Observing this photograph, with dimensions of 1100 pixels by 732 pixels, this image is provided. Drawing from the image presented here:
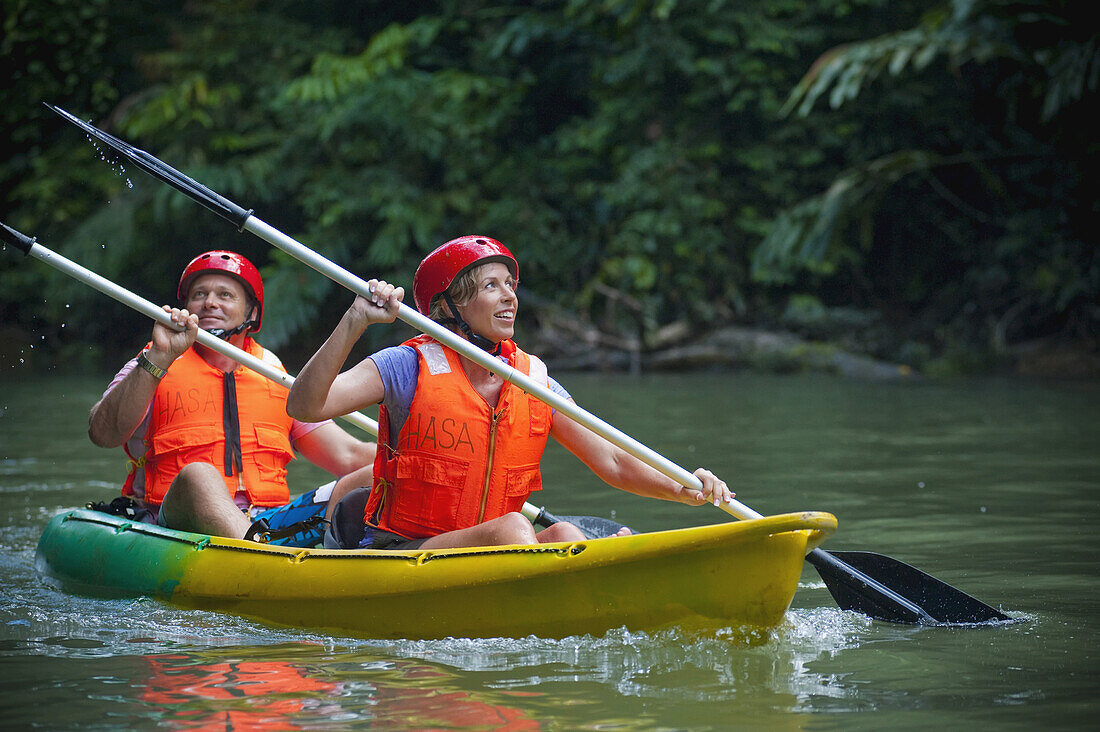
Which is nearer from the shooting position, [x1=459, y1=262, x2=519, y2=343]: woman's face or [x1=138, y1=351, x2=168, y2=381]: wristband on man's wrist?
[x1=459, y1=262, x2=519, y2=343]: woman's face

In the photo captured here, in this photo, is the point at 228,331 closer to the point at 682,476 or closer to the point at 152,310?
the point at 152,310

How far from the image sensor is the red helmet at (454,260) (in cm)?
321

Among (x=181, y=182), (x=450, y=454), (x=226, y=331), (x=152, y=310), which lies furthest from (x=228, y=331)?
(x=450, y=454)

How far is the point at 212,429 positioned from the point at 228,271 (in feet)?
1.68

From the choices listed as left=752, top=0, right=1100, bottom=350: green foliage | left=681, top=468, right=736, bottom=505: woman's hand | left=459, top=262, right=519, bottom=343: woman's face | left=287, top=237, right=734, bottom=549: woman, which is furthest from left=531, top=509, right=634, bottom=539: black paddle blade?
left=752, top=0, right=1100, bottom=350: green foliage

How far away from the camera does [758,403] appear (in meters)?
10.2

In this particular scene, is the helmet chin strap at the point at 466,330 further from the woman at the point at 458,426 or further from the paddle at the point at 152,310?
the paddle at the point at 152,310

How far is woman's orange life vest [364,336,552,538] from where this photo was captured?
3.18 metres

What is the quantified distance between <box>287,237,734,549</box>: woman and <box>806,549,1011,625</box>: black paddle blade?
473 mm

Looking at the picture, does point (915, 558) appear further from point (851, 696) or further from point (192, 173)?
point (192, 173)

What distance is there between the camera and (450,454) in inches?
125

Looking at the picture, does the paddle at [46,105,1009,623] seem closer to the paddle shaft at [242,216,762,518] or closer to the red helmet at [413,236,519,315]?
the paddle shaft at [242,216,762,518]

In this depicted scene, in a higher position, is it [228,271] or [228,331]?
[228,271]

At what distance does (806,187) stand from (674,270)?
205cm
